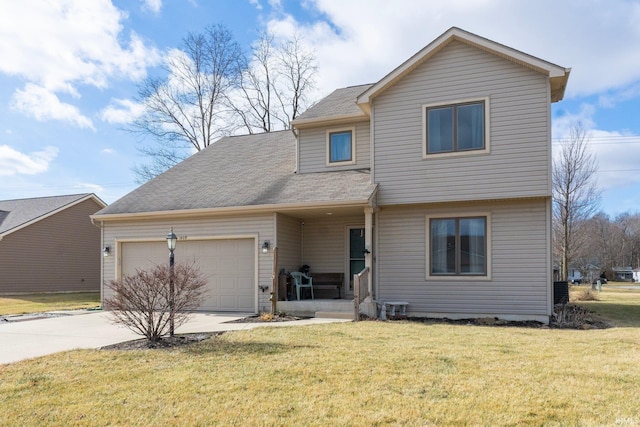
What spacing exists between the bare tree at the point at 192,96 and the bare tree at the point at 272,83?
955mm

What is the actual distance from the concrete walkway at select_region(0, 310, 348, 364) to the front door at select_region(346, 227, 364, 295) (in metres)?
2.72

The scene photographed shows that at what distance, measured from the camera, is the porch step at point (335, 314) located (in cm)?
1106

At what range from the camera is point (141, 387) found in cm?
512

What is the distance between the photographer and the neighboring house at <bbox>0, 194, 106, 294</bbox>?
72.9 feet

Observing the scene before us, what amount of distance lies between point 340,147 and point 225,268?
468 centimetres

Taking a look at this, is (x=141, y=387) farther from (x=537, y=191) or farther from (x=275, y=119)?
(x=275, y=119)

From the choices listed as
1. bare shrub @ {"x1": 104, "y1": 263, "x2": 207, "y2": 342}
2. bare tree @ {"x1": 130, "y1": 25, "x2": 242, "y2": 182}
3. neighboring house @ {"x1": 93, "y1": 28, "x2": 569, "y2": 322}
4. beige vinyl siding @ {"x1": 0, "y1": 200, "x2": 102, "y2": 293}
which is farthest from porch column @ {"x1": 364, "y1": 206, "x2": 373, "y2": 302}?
beige vinyl siding @ {"x1": 0, "y1": 200, "x2": 102, "y2": 293}

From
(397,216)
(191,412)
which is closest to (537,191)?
(397,216)

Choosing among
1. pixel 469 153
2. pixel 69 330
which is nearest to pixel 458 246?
pixel 469 153

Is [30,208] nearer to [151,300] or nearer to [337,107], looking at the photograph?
[337,107]

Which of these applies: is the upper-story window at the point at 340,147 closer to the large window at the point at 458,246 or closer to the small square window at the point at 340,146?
the small square window at the point at 340,146

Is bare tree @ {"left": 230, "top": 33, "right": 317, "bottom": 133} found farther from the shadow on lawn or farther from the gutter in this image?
the shadow on lawn

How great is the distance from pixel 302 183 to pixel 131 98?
18588mm

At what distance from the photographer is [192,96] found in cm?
2747
